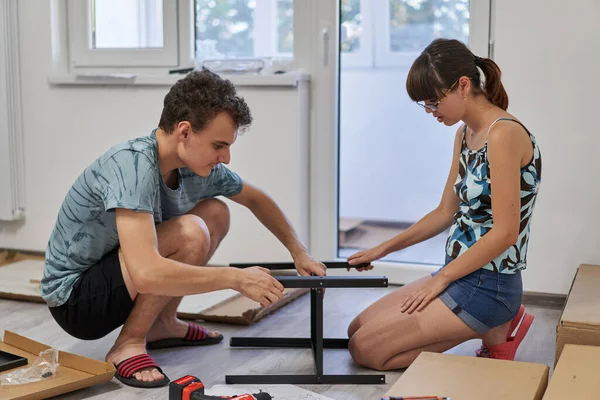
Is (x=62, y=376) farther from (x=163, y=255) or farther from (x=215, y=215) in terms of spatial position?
(x=215, y=215)

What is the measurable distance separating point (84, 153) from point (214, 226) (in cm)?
137

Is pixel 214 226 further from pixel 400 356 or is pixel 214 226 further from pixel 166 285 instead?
pixel 400 356

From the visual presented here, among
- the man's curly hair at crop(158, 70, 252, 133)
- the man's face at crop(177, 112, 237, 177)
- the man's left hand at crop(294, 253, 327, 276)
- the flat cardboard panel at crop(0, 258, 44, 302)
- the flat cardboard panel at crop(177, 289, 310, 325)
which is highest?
the man's curly hair at crop(158, 70, 252, 133)

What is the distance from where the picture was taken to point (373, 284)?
1.93m

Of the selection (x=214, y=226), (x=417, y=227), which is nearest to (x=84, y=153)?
(x=214, y=226)

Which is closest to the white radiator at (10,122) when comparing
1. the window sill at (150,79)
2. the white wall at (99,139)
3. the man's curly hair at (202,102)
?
the white wall at (99,139)

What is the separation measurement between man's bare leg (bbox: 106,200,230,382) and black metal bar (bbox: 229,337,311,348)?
1.09 ft

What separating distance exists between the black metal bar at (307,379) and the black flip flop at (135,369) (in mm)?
182

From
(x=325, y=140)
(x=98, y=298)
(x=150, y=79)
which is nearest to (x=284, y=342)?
(x=98, y=298)

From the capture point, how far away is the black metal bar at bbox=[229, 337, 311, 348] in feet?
7.73

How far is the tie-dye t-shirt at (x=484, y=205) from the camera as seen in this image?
201 cm

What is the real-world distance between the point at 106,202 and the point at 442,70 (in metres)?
0.88

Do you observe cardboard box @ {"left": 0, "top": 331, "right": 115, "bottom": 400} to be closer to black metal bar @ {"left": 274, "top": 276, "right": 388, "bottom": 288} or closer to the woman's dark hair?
black metal bar @ {"left": 274, "top": 276, "right": 388, "bottom": 288}

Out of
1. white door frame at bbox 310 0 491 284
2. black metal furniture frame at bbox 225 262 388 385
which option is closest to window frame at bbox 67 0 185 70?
white door frame at bbox 310 0 491 284
